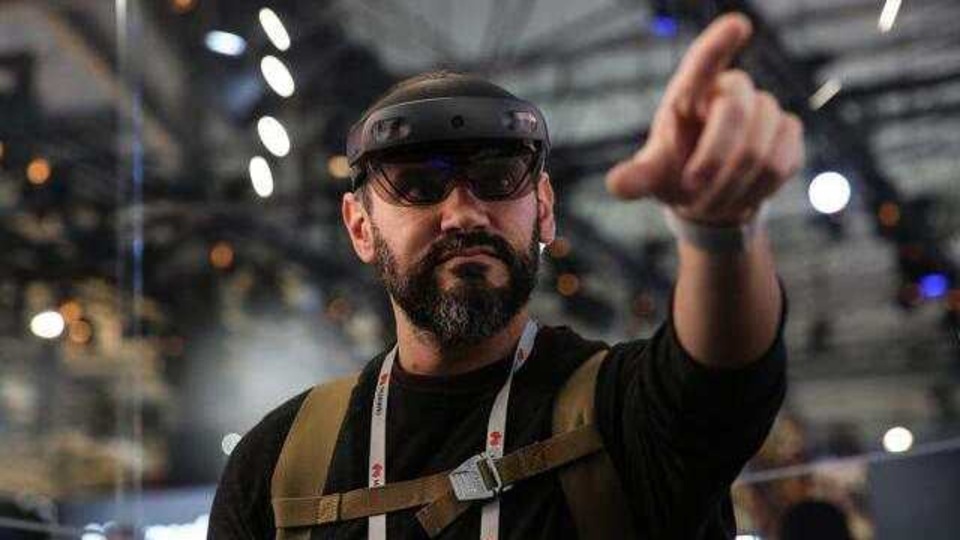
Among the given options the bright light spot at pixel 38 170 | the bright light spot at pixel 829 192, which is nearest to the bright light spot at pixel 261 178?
the bright light spot at pixel 38 170

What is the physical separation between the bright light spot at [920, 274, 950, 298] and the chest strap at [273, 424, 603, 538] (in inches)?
160

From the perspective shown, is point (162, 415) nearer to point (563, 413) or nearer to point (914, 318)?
point (914, 318)

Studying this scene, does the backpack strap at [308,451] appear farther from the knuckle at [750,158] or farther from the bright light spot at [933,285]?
the bright light spot at [933,285]

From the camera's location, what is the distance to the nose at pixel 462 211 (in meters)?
1.11

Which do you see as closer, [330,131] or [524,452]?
[524,452]

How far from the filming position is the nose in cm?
111

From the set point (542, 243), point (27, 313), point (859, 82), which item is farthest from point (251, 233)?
point (542, 243)

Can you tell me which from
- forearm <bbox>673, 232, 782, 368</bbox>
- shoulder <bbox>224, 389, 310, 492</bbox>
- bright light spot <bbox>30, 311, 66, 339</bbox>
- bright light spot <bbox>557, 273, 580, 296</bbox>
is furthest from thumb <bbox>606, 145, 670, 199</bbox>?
bright light spot <bbox>30, 311, 66, 339</bbox>

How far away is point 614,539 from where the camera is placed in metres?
1.01

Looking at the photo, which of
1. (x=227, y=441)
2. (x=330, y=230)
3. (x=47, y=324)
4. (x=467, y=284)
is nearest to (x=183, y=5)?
(x=330, y=230)

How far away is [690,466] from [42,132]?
541cm

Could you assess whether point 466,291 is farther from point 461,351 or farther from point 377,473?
point 377,473

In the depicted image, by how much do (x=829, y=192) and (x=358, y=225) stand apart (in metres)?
3.89

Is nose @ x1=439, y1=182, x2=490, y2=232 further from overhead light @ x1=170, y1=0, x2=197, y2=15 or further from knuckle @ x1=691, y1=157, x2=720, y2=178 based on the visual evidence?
overhead light @ x1=170, y1=0, x2=197, y2=15
